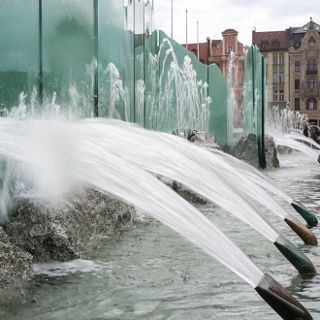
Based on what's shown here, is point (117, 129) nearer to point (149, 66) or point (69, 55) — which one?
point (69, 55)

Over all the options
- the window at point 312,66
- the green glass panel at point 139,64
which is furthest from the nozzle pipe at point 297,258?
the window at point 312,66

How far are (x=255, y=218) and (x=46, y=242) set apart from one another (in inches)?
67.3

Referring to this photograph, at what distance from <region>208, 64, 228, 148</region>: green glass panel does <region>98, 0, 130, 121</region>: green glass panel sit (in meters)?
7.84

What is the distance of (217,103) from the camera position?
850 inches

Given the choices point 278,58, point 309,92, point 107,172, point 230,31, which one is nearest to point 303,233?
point 107,172

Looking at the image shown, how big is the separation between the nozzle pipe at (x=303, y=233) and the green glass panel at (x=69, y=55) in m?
4.97

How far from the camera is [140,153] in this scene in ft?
16.0

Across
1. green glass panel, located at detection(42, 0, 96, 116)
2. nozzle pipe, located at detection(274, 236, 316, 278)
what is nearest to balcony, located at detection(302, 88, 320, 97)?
green glass panel, located at detection(42, 0, 96, 116)

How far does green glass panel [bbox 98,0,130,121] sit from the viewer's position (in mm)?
11875

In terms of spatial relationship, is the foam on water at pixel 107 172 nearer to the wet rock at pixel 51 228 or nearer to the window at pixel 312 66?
the wet rock at pixel 51 228

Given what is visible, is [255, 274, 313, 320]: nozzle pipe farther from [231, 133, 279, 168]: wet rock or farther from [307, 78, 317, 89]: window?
[307, 78, 317, 89]: window

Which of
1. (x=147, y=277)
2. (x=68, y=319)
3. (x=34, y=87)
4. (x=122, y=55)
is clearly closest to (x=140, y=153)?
(x=147, y=277)

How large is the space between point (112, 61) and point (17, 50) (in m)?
4.20

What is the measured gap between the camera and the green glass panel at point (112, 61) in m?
11.9
